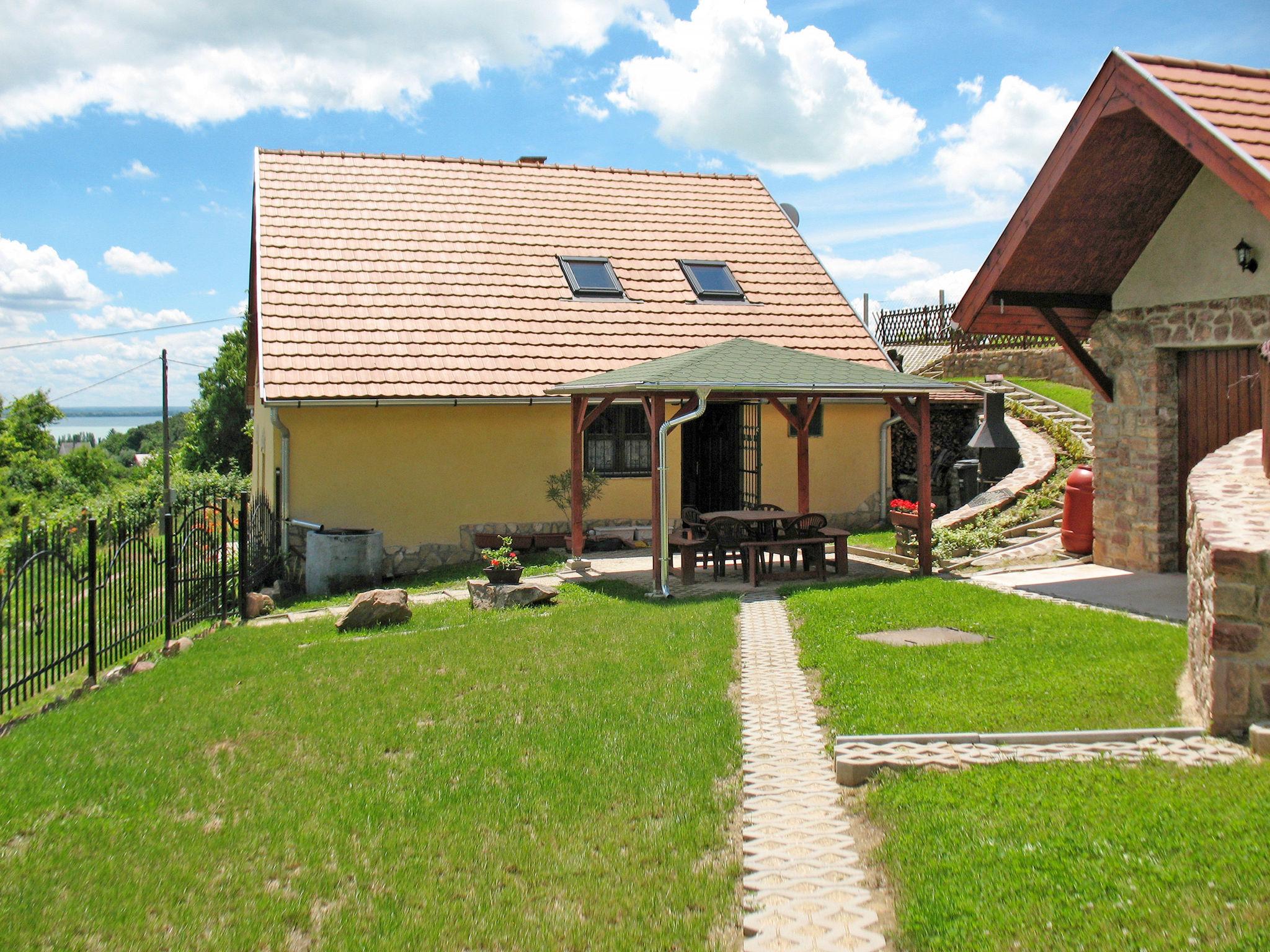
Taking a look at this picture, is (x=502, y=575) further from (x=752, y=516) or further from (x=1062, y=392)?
(x=1062, y=392)

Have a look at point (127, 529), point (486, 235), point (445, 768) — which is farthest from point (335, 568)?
point (445, 768)

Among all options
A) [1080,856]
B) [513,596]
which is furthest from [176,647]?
[1080,856]

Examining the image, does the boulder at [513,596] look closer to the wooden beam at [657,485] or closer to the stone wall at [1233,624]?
the wooden beam at [657,485]

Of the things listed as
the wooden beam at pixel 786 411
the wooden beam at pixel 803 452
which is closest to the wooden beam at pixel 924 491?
the wooden beam at pixel 803 452

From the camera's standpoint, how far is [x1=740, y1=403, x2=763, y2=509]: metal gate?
54.9ft

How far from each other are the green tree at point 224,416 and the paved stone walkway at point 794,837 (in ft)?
113

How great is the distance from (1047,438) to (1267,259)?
720 centimetres

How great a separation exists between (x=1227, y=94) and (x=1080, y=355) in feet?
10.9

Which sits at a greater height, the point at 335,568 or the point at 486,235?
the point at 486,235

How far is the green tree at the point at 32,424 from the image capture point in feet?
140

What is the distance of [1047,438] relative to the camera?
649 inches

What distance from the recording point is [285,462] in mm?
14430

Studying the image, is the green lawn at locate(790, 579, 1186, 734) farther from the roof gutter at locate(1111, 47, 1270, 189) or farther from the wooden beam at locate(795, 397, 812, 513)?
the wooden beam at locate(795, 397, 812, 513)

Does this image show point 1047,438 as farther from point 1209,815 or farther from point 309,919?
point 309,919
